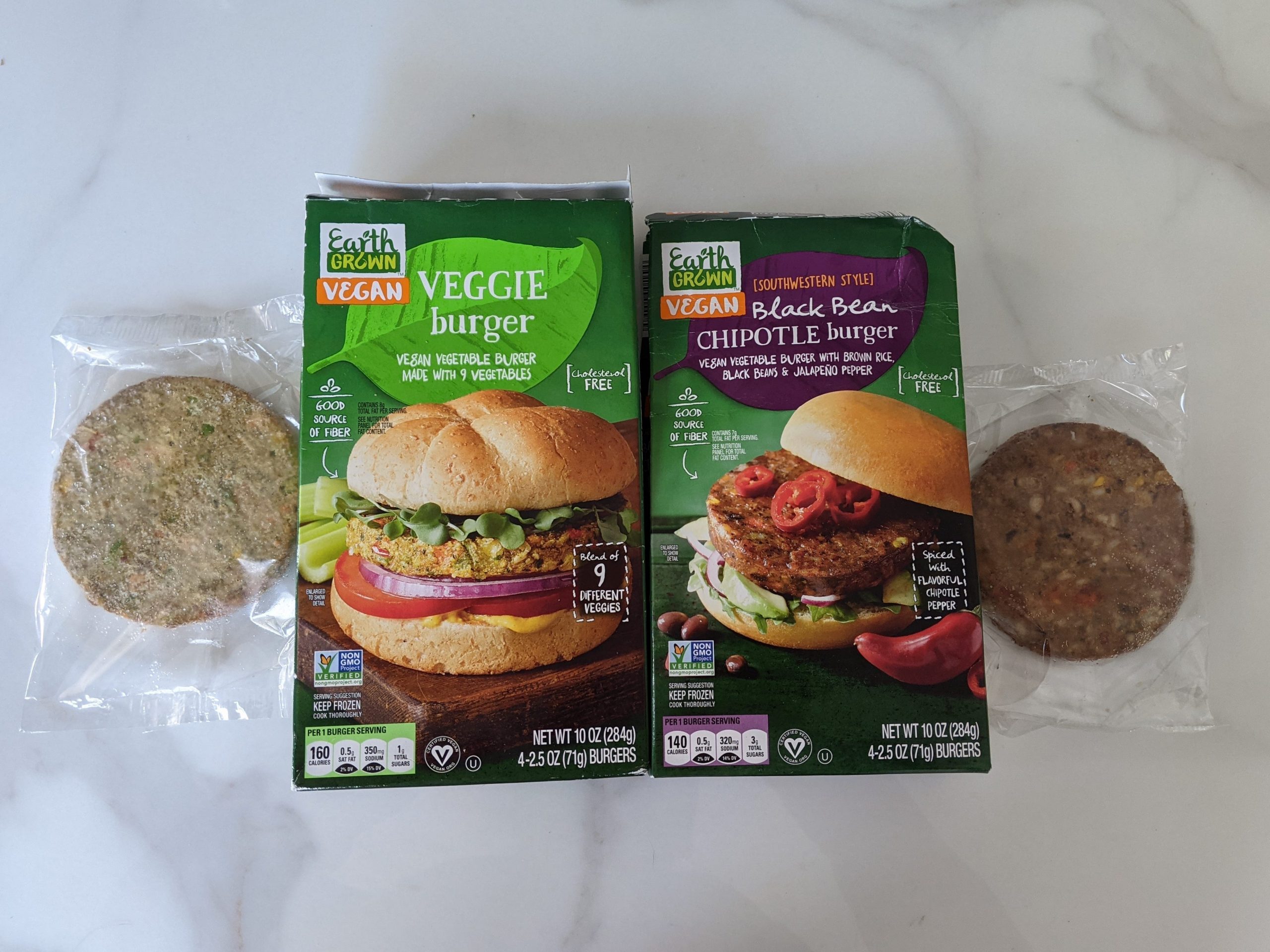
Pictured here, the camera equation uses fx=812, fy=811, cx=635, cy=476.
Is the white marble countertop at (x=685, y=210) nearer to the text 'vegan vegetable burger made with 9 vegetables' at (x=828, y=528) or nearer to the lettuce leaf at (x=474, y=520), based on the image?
the text 'vegan vegetable burger made with 9 vegetables' at (x=828, y=528)

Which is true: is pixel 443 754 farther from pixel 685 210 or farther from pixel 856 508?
pixel 685 210

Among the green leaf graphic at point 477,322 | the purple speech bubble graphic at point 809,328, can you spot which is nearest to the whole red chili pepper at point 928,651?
the purple speech bubble graphic at point 809,328

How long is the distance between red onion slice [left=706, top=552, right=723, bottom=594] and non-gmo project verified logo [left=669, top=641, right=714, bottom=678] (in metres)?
0.16

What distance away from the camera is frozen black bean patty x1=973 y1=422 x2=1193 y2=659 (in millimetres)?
2475

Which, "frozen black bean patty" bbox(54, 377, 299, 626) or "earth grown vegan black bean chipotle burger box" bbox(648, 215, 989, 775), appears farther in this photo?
"frozen black bean patty" bbox(54, 377, 299, 626)

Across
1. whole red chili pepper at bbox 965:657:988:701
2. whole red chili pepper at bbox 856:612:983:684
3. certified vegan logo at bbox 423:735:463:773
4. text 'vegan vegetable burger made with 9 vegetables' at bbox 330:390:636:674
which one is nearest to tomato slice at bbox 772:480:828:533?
whole red chili pepper at bbox 856:612:983:684

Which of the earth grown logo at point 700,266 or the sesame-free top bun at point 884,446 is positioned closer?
the sesame-free top bun at point 884,446

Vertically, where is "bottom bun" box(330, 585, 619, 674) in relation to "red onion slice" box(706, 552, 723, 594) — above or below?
below

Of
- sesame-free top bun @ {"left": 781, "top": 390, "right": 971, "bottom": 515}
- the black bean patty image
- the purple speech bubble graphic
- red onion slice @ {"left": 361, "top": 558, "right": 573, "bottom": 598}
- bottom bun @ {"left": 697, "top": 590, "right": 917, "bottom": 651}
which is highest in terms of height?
the purple speech bubble graphic

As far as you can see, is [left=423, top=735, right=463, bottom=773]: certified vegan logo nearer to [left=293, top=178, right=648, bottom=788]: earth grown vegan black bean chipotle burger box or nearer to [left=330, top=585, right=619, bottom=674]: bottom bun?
[left=293, top=178, right=648, bottom=788]: earth grown vegan black bean chipotle burger box

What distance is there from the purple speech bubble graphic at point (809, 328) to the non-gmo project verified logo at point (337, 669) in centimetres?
114

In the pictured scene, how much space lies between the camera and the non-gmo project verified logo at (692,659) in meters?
2.22

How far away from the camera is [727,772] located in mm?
2213

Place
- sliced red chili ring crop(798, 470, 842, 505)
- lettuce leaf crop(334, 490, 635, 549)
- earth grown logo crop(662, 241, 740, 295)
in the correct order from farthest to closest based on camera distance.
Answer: earth grown logo crop(662, 241, 740, 295)
sliced red chili ring crop(798, 470, 842, 505)
lettuce leaf crop(334, 490, 635, 549)
